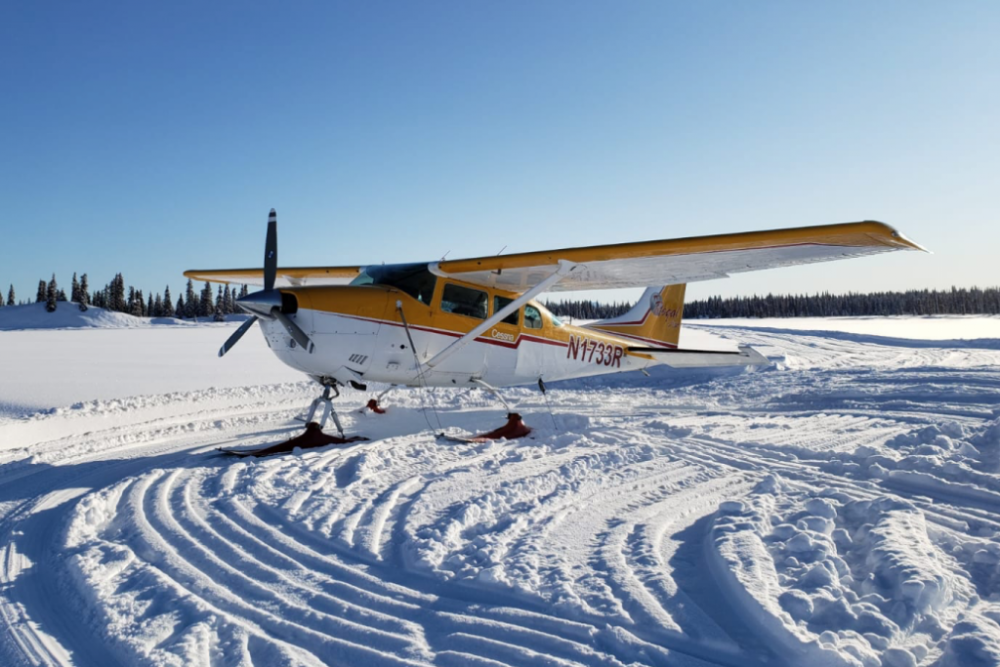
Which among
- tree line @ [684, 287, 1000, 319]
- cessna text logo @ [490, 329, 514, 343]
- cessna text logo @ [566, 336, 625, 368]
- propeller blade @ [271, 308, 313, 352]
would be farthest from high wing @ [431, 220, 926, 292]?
tree line @ [684, 287, 1000, 319]

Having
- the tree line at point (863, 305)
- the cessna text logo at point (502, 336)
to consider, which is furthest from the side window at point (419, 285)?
the tree line at point (863, 305)

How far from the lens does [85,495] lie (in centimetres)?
468

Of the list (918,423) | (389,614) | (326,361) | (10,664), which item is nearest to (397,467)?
(326,361)

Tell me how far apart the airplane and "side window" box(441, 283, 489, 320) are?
0.02 metres

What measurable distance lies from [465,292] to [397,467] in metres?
2.94

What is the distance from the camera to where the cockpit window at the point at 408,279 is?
7.31 m

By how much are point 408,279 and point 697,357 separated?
19.4 ft

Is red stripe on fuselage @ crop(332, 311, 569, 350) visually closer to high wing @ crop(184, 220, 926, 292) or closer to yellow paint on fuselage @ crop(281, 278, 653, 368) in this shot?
yellow paint on fuselage @ crop(281, 278, 653, 368)

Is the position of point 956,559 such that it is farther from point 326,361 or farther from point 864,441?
point 326,361

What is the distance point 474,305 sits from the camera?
7867 millimetres

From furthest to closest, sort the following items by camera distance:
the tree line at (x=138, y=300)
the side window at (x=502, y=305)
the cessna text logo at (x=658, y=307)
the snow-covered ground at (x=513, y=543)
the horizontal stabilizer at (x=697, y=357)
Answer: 1. the tree line at (x=138, y=300)
2. the cessna text logo at (x=658, y=307)
3. the horizontal stabilizer at (x=697, y=357)
4. the side window at (x=502, y=305)
5. the snow-covered ground at (x=513, y=543)

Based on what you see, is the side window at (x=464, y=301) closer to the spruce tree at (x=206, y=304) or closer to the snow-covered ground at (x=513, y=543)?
the snow-covered ground at (x=513, y=543)

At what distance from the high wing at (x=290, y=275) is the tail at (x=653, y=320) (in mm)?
4664

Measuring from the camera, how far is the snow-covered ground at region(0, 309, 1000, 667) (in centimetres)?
248
